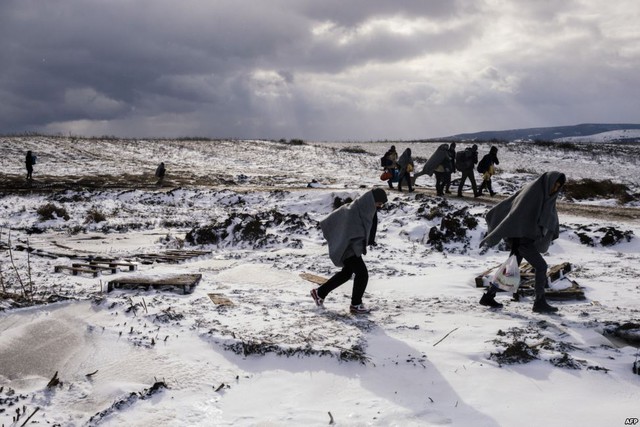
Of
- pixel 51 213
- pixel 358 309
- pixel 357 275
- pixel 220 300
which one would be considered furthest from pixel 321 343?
pixel 51 213

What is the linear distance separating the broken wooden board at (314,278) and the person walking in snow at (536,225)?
3.00 metres

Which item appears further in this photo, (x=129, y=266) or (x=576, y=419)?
(x=129, y=266)

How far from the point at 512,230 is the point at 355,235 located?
6.79ft

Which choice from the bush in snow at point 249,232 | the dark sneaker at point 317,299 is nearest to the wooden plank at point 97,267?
the bush in snow at point 249,232

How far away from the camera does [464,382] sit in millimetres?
4383

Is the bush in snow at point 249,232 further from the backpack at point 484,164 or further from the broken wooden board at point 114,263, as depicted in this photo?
the backpack at point 484,164

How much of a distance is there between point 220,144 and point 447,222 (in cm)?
4516

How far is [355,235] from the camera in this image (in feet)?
20.5

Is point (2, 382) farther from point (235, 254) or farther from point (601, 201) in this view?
point (601, 201)

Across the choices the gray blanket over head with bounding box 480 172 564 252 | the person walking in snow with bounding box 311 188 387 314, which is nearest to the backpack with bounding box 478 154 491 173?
the gray blanket over head with bounding box 480 172 564 252

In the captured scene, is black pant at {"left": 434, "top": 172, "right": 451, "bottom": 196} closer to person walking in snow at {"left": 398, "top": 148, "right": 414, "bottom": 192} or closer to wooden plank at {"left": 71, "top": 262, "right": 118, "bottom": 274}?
person walking in snow at {"left": 398, "top": 148, "right": 414, "bottom": 192}

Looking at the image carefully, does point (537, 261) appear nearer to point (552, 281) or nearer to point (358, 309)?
point (552, 281)

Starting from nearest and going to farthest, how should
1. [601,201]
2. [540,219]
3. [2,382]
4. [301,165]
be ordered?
[2,382] < [540,219] < [601,201] < [301,165]

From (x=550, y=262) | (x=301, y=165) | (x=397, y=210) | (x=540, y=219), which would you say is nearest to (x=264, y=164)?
(x=301, y=165)
